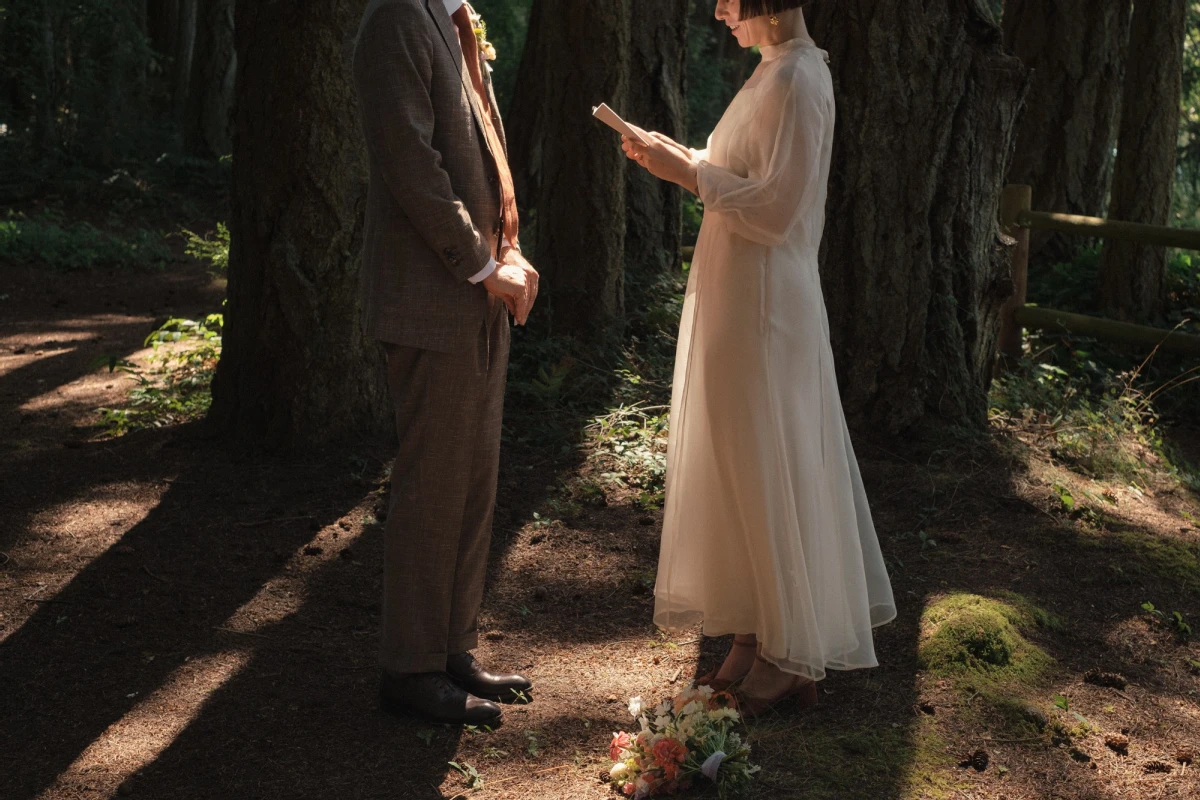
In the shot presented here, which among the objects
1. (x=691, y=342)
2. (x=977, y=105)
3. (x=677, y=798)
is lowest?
(x=677, y=798)

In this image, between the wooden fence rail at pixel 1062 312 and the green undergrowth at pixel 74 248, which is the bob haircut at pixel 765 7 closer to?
the wooden fence rail at pixel 1062 312

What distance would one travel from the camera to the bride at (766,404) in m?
3.17

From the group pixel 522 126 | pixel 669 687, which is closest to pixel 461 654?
pixel 669 687

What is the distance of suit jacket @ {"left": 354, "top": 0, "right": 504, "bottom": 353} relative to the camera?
302cm

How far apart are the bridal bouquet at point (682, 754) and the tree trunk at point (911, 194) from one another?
2.83m

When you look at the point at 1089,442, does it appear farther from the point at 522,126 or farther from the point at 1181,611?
the point at 522,126

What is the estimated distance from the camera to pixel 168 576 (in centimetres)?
454

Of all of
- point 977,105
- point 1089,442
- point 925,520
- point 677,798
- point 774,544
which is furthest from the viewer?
point 1089,442

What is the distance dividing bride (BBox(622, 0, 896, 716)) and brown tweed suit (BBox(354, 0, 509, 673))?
22.6 inches

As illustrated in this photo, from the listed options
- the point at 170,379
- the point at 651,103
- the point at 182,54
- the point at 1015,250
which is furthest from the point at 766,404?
the point at 182,54

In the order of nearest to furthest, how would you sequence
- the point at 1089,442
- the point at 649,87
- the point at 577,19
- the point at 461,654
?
the point at 461,654 < the point at 1089,442 < the point at 577,19 < the point at 649,87

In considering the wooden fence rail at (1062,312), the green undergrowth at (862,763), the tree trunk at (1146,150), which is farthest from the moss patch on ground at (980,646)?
the tree trunk at (1146,150)

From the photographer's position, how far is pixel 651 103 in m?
8.27

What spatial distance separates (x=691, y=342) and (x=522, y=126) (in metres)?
7.54
